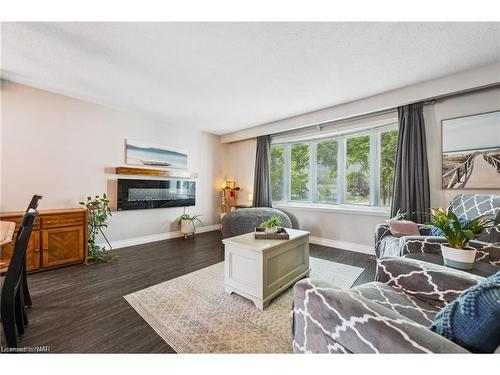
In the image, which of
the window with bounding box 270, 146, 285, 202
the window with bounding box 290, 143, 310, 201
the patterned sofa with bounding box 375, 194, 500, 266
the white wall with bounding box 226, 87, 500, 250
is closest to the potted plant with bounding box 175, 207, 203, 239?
the white wall with bounding box 226, 87, 500, 250

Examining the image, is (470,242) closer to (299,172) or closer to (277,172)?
(299,172)

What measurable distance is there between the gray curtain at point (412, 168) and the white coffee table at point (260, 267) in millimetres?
1862

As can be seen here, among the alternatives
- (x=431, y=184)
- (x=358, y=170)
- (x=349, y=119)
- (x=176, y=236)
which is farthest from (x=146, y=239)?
(x=431, y=184)

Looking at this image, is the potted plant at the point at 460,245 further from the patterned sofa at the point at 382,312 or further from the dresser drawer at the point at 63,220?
the dresser drawer at the point at 63,220

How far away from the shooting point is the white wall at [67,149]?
9.45ft

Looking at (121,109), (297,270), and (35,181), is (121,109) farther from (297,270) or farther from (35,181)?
(297,270)

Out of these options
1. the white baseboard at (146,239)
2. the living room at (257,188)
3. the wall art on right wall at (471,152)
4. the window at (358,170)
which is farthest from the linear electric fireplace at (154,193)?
the wall art on right wall at (471,152)

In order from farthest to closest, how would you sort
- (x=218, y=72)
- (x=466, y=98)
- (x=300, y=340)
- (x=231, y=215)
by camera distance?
(x=231, y=215), (x=466, y=98), (x=218, y=72), (x=300, y=340)

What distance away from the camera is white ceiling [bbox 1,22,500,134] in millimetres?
1855

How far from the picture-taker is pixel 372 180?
3738 millimetres

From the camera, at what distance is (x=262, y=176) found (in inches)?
192

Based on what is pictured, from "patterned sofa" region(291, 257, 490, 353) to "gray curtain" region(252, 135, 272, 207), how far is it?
335cm
